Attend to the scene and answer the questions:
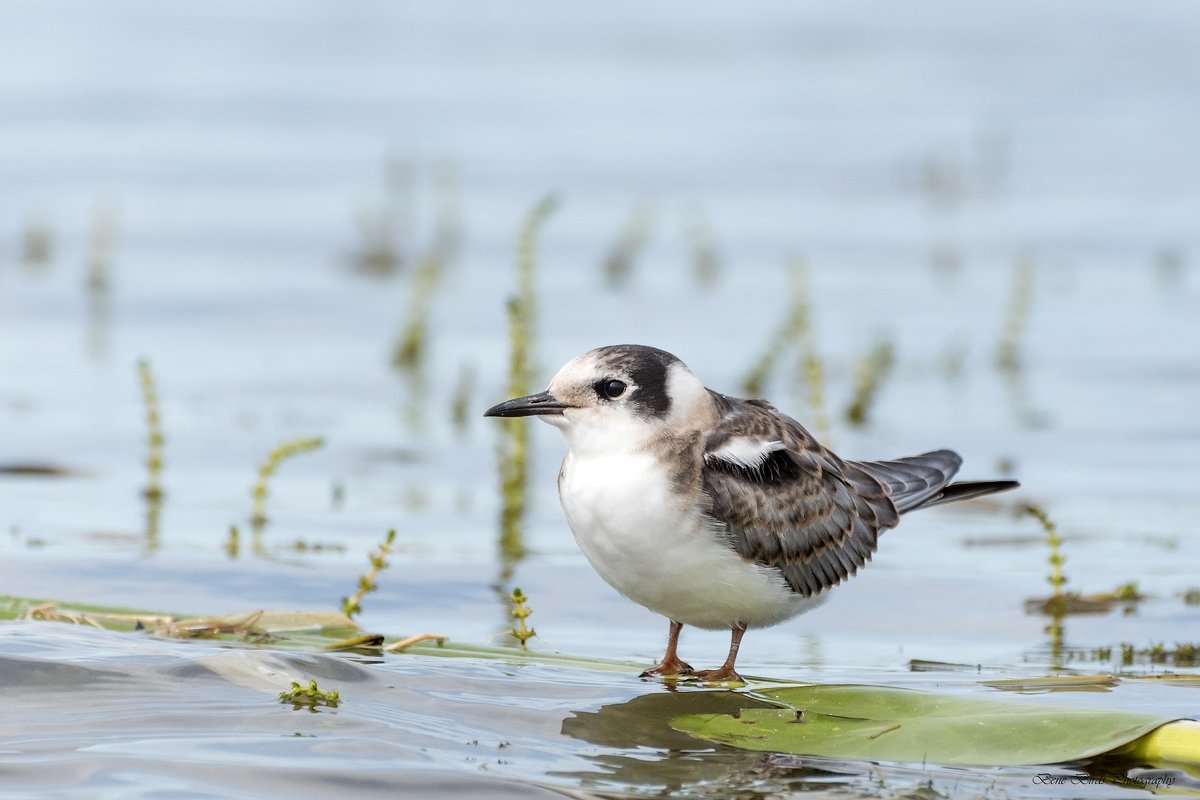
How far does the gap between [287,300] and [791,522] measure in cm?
737

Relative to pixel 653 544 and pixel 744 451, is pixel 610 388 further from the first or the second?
pixel 653 544

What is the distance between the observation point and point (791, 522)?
5.94m

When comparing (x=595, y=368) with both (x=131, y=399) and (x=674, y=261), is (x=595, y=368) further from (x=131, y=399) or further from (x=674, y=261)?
(x=674, y=261)

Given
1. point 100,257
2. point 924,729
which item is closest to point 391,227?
point 100,257

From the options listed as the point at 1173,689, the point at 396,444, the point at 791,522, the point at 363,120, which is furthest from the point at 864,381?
the point at 363,120

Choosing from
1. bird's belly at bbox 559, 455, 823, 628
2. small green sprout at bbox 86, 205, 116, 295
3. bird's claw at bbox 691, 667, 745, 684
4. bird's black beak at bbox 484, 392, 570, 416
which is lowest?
bird's claw at bbox 691, 667, 745, 684

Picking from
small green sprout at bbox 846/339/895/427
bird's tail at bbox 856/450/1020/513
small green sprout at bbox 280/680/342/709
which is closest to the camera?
small green sprout at bbox 280/680/342/709

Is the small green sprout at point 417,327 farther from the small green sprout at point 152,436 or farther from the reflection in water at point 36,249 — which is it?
the reflection in water at point 36,249

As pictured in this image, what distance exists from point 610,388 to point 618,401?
0.20 feet

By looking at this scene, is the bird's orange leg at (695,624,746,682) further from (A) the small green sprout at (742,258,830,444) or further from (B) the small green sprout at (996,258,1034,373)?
(B) the small green sprout at (996,258,1034,373)

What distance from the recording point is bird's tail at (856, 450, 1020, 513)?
6832 millimetres

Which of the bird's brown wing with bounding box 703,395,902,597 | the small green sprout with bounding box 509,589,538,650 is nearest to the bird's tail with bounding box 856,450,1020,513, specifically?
the bird's brown wing with bounding box 703,395,902,597

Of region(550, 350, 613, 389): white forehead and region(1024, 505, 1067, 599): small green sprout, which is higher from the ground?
region(550, 350, 613, 389): white forehead

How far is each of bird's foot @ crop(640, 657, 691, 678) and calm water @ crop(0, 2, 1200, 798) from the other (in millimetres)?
129
